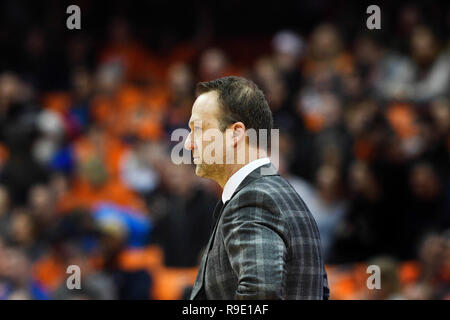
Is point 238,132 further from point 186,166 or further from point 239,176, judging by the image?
point 186,166

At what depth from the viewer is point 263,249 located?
1587 mm

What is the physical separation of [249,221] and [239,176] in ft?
0.66

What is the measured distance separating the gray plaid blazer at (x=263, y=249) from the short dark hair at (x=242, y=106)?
121 millimetres

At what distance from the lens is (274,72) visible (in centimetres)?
589

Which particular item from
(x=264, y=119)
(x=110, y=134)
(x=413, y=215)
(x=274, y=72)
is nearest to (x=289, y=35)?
(x=274, y=72)

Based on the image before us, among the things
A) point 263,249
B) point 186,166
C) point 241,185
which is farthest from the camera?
point 186,166

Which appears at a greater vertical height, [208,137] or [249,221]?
[208,137]

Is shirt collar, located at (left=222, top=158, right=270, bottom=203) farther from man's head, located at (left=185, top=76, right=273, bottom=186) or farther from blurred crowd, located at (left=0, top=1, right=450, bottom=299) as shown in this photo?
blurred crowd, located at (left=0, top=1, right=450, bottom=299)

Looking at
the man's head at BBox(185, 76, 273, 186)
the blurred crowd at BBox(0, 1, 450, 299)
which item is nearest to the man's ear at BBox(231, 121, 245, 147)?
the man's head at BBox(185, 76, 273, 186)

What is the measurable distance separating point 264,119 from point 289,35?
4894 millimetres

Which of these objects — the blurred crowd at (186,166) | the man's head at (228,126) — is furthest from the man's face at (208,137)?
the blurred crowd at (186,166)

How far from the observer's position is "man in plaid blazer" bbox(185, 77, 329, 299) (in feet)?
5.21

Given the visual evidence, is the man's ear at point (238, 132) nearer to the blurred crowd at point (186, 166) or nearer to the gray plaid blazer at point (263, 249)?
the gray plaid blazer at point (263, 249)

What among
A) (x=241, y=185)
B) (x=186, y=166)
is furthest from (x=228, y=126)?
(x=186, y=166)
